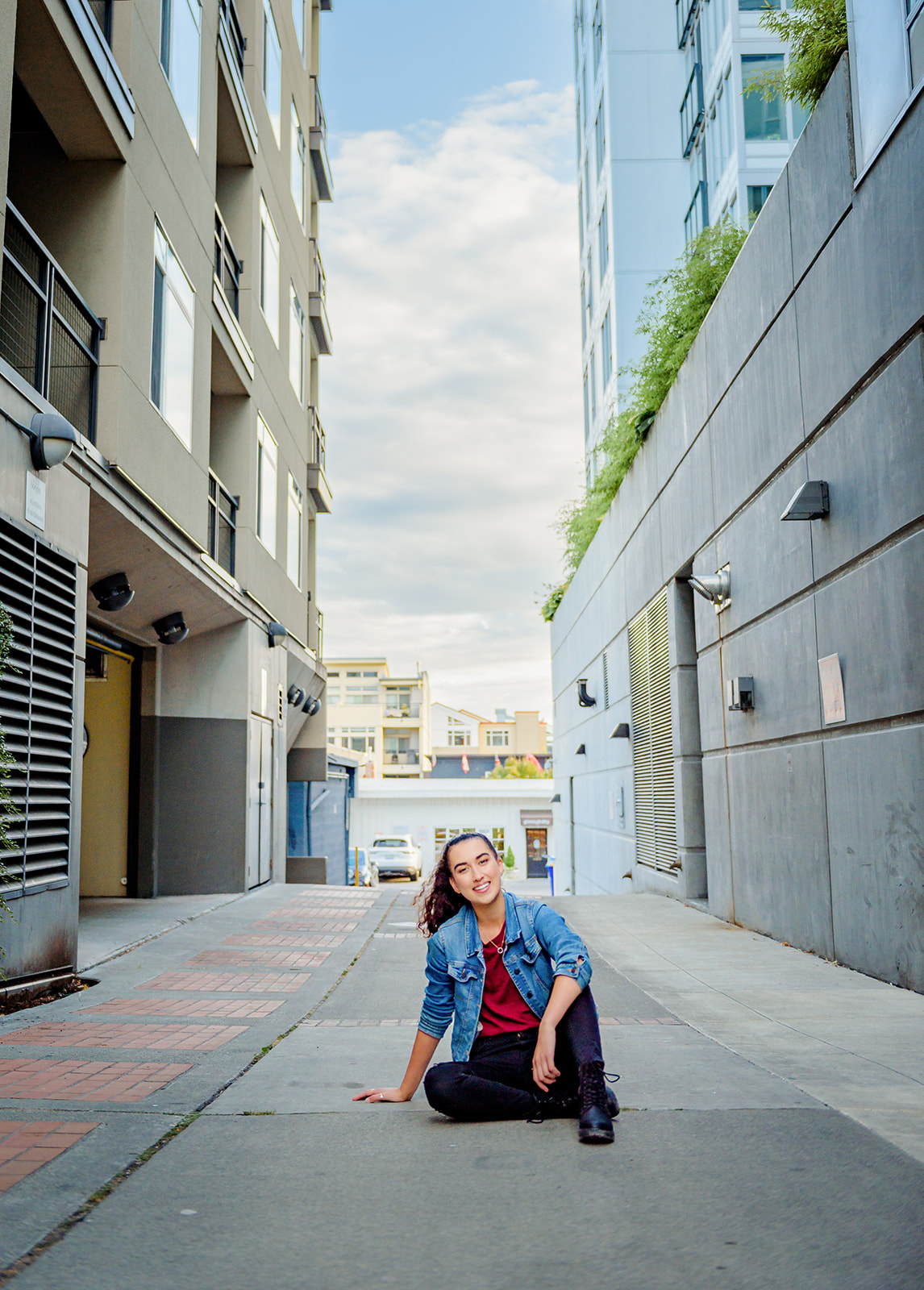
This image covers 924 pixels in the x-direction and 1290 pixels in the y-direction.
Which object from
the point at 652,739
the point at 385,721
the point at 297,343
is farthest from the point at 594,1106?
the point at 385,721

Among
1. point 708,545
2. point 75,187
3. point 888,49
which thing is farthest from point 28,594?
point 708,545

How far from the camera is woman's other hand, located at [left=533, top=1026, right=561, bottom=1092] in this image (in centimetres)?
381

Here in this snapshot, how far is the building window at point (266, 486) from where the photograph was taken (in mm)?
17641

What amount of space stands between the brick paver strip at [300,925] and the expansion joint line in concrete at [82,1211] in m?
7.32

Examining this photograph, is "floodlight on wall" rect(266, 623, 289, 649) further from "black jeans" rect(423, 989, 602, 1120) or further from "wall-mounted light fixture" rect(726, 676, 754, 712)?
"black jeans" rect(423, 989, 602, 1120)

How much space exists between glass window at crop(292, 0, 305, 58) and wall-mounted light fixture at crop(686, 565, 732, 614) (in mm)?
15678

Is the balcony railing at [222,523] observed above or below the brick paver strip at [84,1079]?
above

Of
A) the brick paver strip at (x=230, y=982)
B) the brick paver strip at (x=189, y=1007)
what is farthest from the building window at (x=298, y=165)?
the brick paver strip at (x=189, y=1007)

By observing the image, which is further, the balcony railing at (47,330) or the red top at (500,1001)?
the balcony railing at (47,330)

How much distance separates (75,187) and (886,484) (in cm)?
725

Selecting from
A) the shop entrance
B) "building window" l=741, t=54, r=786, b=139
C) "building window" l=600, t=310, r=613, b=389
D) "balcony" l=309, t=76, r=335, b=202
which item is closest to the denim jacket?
"building window" l=741, t=54, r=786, b=139

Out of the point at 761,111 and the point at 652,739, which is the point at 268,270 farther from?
the point at 761,111

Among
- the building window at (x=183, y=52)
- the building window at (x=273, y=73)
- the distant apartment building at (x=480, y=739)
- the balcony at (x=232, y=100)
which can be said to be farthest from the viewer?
the distant apartment building at (x=480, y=739)

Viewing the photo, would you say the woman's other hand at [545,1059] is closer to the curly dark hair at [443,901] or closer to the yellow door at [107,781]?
the curly dark hair at [443,901]
